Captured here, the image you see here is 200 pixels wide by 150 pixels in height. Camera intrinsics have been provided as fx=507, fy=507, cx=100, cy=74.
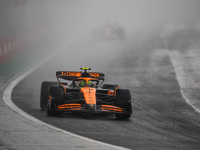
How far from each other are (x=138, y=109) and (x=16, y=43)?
17.0 m

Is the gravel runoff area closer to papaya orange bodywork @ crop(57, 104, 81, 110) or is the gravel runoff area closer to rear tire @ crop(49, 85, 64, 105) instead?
papaya orange bodywork @ crop(57, 104, 81, 110)

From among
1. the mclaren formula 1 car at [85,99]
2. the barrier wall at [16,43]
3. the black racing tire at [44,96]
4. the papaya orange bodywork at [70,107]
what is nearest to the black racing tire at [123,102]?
the mclaren formula 1 car at [85,99]

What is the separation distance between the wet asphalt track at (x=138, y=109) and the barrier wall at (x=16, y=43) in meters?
2.07

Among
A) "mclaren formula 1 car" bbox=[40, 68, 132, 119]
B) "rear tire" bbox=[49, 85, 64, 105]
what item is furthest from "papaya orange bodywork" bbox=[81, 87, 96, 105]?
"rear tire" bbox=[49, 85, 64, 105]

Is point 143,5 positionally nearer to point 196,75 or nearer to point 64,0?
point 64,0

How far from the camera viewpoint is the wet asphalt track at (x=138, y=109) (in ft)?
28.5

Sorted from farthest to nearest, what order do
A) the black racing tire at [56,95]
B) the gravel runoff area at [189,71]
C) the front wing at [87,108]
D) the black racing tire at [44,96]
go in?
the gravel runoff area at [189,71] < the black racing tire at [44,96] < the black racing tire at [56,95] < the front wing at [87,108]

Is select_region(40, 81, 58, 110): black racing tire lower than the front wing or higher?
higher

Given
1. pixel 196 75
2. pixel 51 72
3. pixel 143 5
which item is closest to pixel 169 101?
pixel 196 75

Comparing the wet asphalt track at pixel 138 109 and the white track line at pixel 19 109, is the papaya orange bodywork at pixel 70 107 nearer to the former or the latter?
the wet asphalt track at pixel 138 109

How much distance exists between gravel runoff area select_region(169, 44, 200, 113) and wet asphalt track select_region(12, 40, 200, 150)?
0.94ft

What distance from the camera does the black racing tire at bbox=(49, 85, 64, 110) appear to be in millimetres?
10991

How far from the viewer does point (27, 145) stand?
7.16m

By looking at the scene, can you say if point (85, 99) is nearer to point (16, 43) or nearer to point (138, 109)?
point (138, 109)
